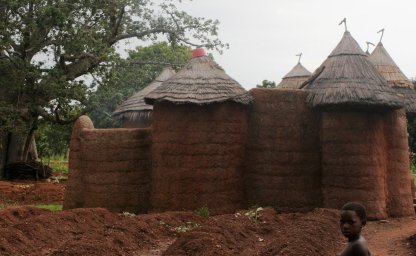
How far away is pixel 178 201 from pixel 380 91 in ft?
17.7

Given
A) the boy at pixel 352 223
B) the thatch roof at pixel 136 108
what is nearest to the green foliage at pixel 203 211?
the boy at pixel 352 223

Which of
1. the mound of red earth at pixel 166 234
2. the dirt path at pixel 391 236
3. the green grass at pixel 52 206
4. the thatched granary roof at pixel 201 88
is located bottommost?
the green grass at pixel 52 206

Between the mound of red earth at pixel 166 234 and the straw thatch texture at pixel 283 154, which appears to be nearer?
the mound of red earth at pixel 166 234

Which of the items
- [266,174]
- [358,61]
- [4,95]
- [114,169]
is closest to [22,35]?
[4,95]

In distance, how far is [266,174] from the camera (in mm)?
12273

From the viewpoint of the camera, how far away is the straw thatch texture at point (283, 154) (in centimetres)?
1223

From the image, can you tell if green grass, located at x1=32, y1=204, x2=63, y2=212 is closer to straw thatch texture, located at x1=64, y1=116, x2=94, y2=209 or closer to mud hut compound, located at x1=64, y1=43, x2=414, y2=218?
straw thatch texture, located at x1=64, y1=116, x2=94, y2=209

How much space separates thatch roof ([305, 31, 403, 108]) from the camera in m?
11.6

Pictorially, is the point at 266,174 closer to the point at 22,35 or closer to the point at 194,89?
the point at 194,89

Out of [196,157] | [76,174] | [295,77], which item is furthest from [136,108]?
[196,157]

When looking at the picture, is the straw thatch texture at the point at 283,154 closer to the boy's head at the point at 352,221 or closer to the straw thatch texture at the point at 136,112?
the boy's head at the point at 352,221

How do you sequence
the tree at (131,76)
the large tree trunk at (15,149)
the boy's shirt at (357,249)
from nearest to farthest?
the boy's shirt at (357,249), the tree at (131,76), the large tree trunk at (15,149)

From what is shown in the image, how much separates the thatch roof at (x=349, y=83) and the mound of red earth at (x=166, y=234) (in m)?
2.59

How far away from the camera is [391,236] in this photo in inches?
404
